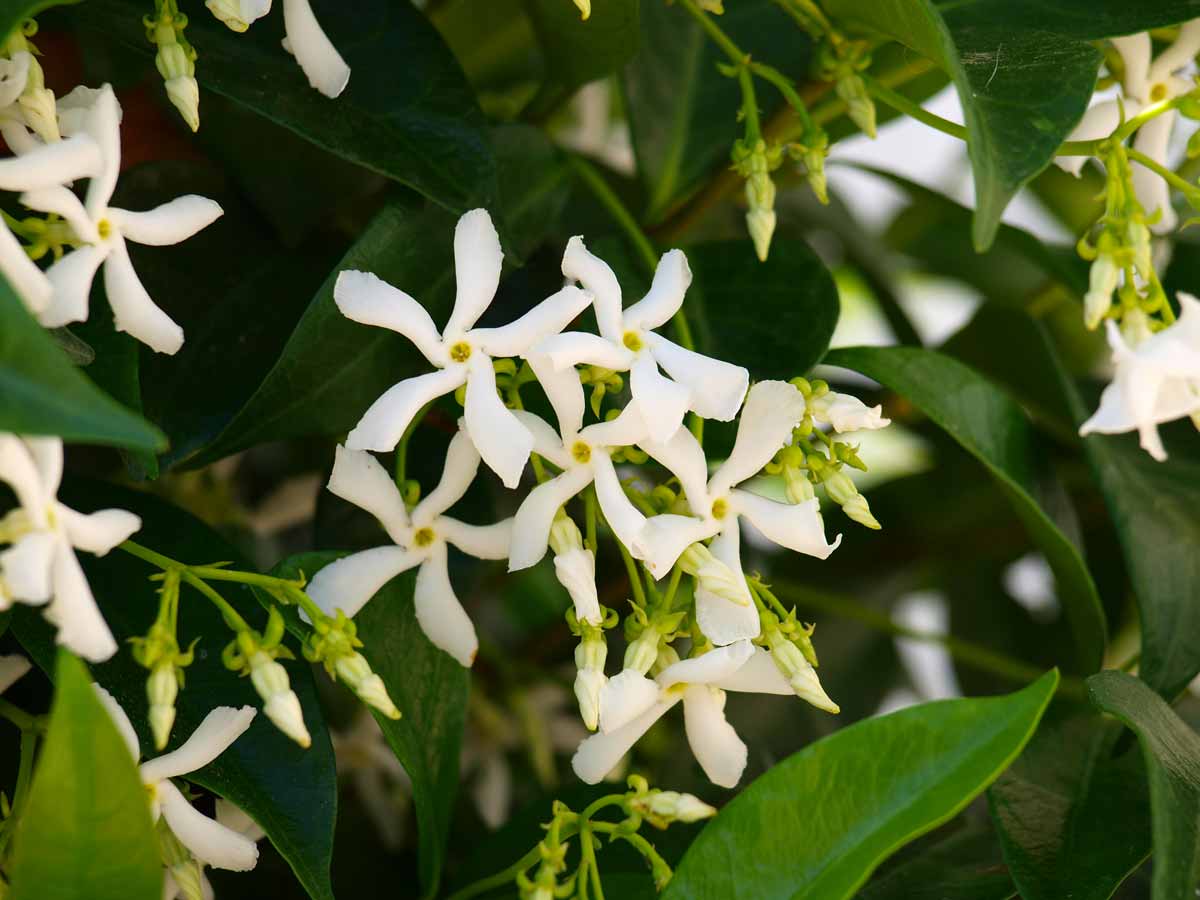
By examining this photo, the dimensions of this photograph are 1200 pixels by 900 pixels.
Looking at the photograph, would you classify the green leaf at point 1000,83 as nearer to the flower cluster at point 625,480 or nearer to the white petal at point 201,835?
the flower cluster at point 625,480

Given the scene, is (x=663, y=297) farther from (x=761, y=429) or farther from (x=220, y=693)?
(x=220, y=693)

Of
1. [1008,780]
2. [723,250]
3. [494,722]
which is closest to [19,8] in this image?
[723,250]

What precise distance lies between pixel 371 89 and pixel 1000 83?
27 centimetres

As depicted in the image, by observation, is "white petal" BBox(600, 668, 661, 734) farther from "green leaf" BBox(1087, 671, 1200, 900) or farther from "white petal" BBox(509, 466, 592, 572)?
"green leaf" BBox(1087, 671, 1200, 900)

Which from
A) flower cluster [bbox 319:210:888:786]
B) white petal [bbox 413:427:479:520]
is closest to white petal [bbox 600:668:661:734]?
flower cluster [bbox 319:210:888:786]

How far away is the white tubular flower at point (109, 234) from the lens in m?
0.43

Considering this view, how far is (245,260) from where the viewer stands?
65cm

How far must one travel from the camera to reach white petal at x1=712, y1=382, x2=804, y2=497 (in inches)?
19.4

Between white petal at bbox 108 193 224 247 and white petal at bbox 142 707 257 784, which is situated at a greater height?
white petal at bbox 108 193 224 247

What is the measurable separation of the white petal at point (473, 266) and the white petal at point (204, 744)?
159mm

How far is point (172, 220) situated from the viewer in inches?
19.5

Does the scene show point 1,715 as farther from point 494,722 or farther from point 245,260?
point 494,722

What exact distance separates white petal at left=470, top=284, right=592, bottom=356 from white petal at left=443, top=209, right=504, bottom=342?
0.03 m

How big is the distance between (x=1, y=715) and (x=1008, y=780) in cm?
42
